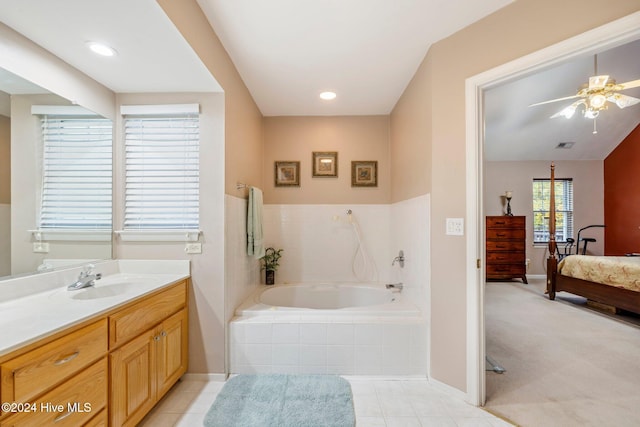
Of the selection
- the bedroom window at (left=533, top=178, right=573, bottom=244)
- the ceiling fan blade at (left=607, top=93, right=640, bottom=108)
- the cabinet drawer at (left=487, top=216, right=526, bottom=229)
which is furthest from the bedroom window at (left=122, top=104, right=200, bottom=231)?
the bedroom window at (left=533, top=178, right=573, bottom=244)

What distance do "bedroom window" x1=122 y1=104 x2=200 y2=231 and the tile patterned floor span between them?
3.94ft

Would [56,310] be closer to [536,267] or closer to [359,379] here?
[359,379]

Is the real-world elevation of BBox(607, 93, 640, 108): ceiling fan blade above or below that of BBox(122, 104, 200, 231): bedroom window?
above

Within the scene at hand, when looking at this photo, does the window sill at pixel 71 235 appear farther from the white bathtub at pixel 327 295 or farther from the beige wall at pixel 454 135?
the beige wall at pixel 454 135

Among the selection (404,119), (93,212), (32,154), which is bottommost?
(93,212)

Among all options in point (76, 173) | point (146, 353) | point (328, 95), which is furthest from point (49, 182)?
point (328, 95)

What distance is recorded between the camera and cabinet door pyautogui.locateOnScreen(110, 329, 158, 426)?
1305mm

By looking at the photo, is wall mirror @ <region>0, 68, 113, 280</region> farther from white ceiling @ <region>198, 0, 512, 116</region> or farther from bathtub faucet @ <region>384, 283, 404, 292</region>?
bathtub faucet @ <region>384, 283, 404, 292</region>

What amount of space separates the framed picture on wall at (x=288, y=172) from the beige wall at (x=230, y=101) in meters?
0.23

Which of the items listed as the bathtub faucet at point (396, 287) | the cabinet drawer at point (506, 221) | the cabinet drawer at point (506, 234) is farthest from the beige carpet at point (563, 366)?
the cabinet drawer at point (506, 221)

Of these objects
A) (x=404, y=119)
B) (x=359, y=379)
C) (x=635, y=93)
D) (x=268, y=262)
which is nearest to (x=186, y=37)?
(x=404, y=119)

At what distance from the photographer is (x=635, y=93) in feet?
13.6

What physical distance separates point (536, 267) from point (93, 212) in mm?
7175

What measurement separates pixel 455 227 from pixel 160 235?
2196mm
